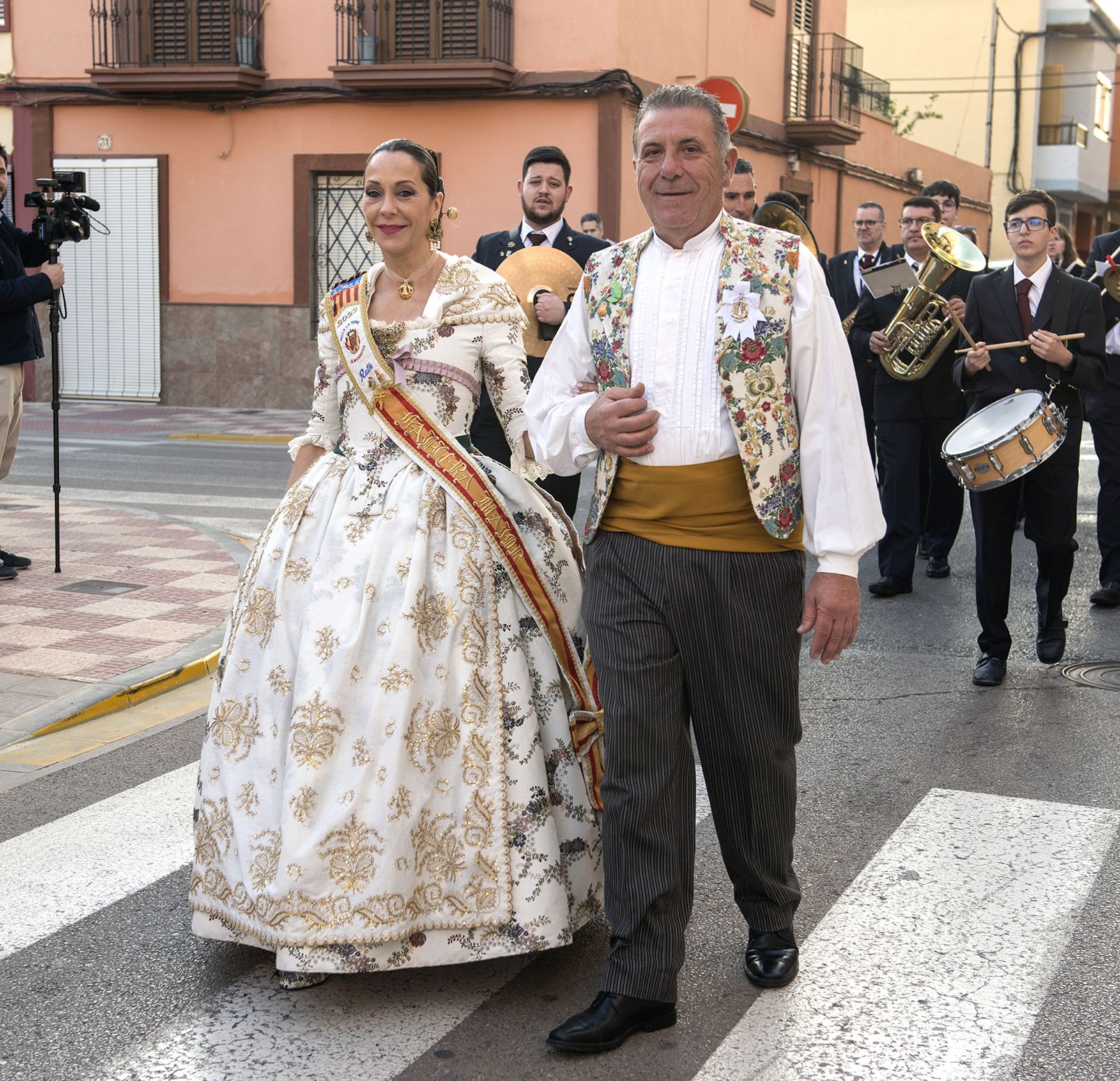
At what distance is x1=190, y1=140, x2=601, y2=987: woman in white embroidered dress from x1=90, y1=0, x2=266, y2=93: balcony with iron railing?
17714mm

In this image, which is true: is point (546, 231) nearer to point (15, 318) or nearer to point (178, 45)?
point (15, 318)

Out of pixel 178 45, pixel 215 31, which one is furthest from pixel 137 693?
pixel 178 45

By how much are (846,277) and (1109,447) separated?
265 cm

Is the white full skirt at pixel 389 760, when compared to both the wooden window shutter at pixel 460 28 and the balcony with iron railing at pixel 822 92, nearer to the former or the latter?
the wooden window shutter at pixel 460 28

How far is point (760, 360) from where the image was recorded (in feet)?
10.6

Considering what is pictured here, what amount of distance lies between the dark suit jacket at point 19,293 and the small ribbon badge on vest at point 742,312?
5.65 m

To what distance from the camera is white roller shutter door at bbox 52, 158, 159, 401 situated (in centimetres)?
2112

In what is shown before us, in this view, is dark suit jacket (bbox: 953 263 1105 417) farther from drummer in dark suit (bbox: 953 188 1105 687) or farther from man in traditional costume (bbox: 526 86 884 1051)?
man in traditional costume (bbox: 526 86 884 1051)

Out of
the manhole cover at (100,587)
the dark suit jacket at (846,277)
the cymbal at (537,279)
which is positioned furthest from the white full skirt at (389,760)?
the dark suit jacket at (846,277)

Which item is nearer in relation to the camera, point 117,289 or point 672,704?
point 672,704

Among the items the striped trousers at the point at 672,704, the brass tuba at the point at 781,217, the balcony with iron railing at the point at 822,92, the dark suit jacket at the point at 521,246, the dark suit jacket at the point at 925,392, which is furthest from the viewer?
the balcony with iron railing at the point at 822,92

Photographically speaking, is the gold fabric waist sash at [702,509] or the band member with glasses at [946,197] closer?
the gold fabric waist sash at [702,509]

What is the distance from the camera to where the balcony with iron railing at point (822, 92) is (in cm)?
2464

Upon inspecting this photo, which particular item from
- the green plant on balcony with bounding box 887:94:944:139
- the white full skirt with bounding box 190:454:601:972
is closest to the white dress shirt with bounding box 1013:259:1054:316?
the white full skirt with bounding box 190:454:601:972
